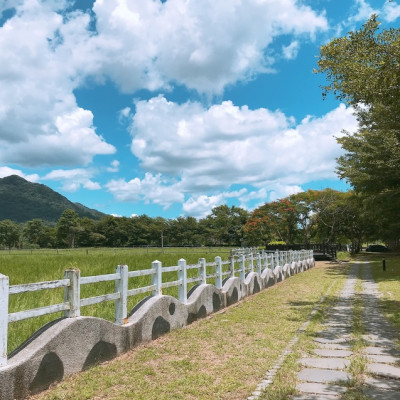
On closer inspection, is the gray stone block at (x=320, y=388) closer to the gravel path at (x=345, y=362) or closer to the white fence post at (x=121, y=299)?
the gravel path at (x=345, y=362)

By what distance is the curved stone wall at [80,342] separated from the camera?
4.13 metres

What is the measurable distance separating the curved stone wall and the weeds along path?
0.13 meters

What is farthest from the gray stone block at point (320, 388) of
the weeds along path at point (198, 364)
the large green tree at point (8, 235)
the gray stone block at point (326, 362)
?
the large green tree at point (8, 235)

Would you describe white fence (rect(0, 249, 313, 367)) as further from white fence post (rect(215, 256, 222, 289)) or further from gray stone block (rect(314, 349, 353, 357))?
gray stone block (rect(314, 349, 353, 357))

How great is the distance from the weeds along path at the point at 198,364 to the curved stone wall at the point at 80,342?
130 mm

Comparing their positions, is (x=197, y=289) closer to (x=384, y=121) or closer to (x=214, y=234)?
(x=384, y=121)

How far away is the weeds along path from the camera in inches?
175

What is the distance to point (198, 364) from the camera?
5.47 meters

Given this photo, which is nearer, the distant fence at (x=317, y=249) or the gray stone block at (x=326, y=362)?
the gray stone block at (x=326, y=362)

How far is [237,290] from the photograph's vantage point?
11.9 m

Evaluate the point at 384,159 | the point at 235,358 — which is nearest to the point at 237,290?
the point at 235,358

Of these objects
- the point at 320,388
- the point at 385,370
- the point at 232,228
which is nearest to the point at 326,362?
the point at 385,370

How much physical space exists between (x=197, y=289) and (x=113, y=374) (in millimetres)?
4291

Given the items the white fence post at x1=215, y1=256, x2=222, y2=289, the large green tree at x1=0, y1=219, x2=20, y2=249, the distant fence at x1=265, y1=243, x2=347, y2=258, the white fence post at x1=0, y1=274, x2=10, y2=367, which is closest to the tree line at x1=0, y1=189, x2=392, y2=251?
the large green tree at x1=0, y1=219, x2=20, y2=249
